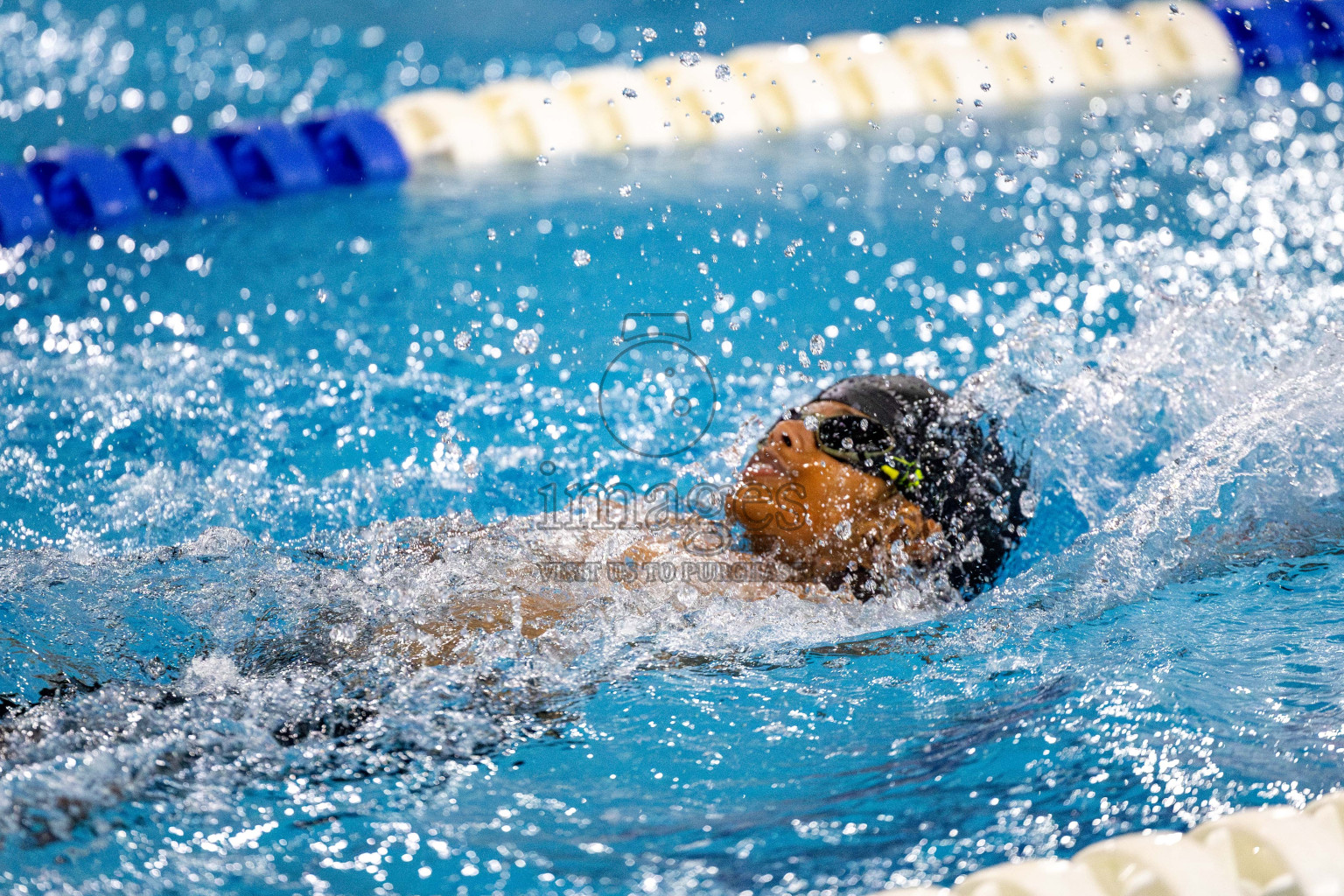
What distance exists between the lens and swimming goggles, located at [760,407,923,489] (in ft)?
6.71

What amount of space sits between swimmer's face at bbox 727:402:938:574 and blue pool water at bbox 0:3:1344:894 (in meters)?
0.11

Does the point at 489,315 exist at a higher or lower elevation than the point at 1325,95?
lower

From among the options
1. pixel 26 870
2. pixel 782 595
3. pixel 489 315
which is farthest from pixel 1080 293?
pixel 26 870

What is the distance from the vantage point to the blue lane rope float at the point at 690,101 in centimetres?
406

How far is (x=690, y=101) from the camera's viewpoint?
4.70 metres

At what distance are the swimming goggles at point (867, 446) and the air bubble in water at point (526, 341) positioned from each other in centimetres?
140

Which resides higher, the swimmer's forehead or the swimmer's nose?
the swimmer's forehead

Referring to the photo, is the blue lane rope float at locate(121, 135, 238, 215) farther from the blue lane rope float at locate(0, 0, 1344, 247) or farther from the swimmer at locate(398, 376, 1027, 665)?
the swimmer at locate(398, 376, 1027, 665)

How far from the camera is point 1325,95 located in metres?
4.74

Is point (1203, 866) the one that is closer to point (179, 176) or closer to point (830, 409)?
point (830, 409)

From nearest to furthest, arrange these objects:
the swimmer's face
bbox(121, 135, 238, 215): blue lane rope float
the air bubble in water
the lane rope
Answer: the lane rope
the swimmer's face
the air bubble in water
bbox(121, 135, 238, 215): blue lane rope float

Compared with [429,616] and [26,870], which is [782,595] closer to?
[429,616]

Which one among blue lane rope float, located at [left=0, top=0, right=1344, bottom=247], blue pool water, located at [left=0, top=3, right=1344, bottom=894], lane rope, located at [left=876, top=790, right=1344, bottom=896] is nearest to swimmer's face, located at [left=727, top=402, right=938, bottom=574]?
blue pool water, located at [left=0, top=3, right=1344, bottom=894]

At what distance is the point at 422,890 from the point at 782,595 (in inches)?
32.7
